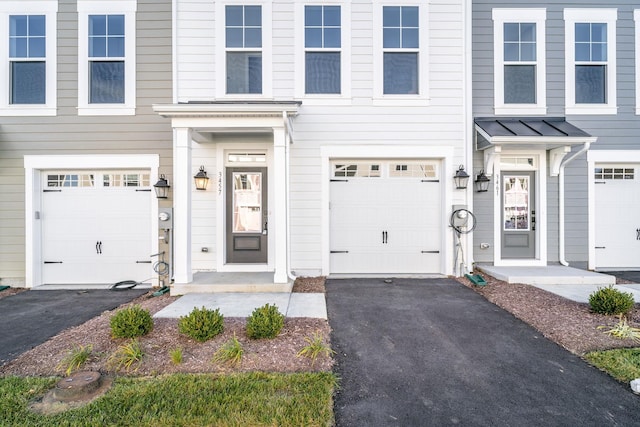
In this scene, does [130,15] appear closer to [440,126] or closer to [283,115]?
[283,115]

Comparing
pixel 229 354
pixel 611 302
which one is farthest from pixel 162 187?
pixel 611 302

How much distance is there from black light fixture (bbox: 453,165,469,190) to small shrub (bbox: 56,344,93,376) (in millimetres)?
6279

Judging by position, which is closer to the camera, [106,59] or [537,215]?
[106,59]

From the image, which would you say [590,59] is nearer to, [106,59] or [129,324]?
[129,324]

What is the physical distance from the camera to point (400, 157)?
19.7 ft

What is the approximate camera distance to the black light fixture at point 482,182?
598 cm

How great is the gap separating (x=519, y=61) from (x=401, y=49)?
8.56 feet

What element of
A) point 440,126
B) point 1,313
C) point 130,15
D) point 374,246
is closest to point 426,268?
point 374,246

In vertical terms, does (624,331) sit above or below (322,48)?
below

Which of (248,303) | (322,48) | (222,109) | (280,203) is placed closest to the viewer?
(248,303)

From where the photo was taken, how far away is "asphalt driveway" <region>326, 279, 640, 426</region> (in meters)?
2.25

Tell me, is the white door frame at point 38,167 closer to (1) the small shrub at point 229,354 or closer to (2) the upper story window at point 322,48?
(2) the upper story window at point 322,48

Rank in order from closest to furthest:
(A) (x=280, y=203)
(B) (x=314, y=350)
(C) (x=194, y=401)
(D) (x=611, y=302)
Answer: (C) (x=194, y=401)
(B) (x=314, y=350)
(D) (x=611, y=302)
(A) (x=280, y=203)

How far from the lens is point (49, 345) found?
3309 millimetres
